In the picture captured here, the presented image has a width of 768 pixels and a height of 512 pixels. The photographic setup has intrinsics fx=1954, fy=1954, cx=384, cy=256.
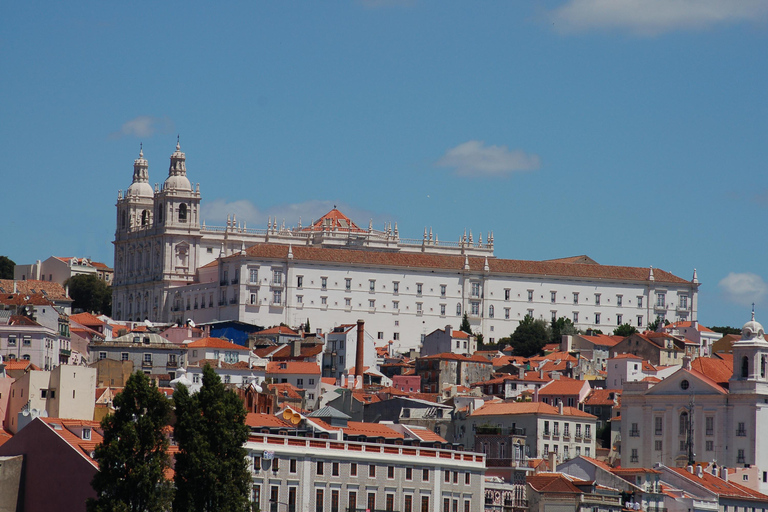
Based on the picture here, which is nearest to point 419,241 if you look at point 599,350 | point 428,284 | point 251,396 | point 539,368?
point 428,284

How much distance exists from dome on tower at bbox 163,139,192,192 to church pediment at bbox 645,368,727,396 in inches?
3367

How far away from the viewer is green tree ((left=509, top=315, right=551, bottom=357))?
138 metres

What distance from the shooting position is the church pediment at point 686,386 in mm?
85938

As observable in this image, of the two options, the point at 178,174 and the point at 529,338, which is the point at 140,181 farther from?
the point at 529,338

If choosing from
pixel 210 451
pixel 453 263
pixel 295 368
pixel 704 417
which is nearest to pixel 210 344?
pixel 295 368

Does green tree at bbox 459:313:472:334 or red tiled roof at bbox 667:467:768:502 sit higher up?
green tree at bbox 459:313:472:334

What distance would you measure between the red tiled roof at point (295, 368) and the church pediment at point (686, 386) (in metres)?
20.3

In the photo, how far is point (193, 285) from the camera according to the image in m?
155

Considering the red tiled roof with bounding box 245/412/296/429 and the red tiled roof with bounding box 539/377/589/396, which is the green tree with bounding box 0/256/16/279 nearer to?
the red tiled roof with bounding box 539/377/589/396

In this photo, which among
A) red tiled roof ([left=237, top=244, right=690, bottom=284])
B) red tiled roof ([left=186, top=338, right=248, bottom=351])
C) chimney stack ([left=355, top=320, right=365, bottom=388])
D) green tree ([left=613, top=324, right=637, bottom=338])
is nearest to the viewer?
red tiled roof ([left=186, top=338, right=248, bottom=351])

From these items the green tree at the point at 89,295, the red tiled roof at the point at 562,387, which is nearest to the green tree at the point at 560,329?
the red tiled roof at the point at 562,387

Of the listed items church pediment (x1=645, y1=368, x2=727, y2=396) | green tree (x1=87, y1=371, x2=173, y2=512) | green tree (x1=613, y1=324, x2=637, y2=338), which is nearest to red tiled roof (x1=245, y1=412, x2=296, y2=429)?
green tree (x1=87, y1=371, x2=173, y2=512)

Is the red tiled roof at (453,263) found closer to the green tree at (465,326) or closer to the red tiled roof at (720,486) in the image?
the green tree at (465,326)

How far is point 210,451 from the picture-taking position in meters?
50.1
